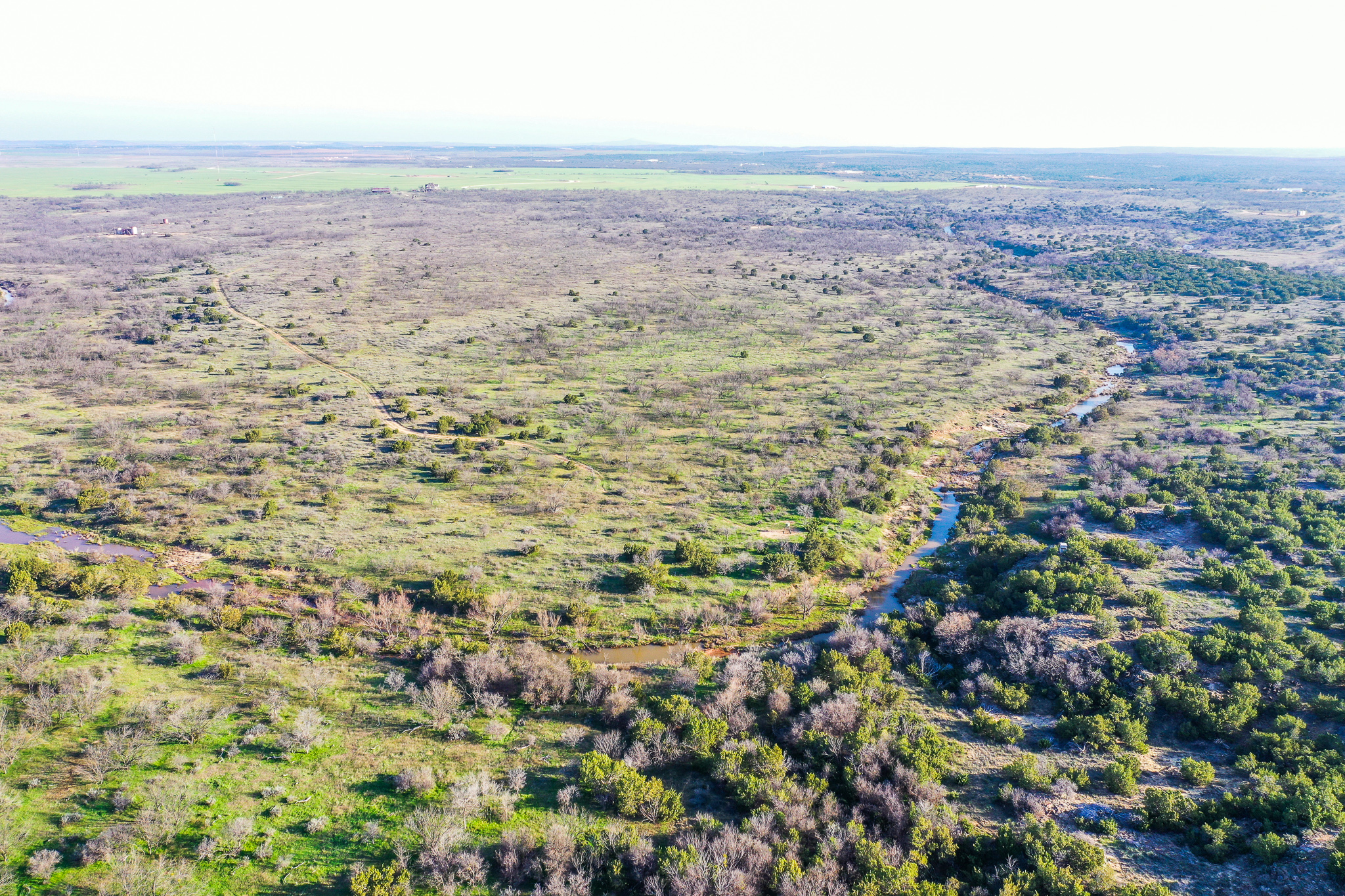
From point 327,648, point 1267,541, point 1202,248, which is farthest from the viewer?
point 1202,248

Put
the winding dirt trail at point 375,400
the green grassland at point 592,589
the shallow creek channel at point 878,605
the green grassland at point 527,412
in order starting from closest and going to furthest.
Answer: the green grassland at point 592,589
the shallow creek channel at point 878,605
the green grassland at point 527,412
the winding dirt trail at point 375,400

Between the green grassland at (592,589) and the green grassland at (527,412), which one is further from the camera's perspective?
the green grassland at (527,412)

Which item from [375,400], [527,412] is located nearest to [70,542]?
[375,400]

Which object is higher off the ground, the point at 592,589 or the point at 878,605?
the point at 592,589

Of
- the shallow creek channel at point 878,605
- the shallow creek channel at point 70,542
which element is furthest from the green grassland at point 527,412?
the shallow creek channel at point 70,542

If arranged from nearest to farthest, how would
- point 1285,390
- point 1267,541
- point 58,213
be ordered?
point 1267,541 < point 1285,390 < point 58,213

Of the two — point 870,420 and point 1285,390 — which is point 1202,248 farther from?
point 870,420

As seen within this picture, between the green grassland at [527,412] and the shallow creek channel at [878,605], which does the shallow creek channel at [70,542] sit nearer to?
the green grassland at [527,412]

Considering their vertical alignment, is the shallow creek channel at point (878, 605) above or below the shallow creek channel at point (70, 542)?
below

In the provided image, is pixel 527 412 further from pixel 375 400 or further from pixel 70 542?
pixel 70 542

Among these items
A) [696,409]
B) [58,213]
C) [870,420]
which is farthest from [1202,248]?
[58,213]

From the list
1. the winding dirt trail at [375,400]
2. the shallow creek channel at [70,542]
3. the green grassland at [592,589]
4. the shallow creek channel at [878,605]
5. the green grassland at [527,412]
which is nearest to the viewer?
the green grassland at [592,589]
